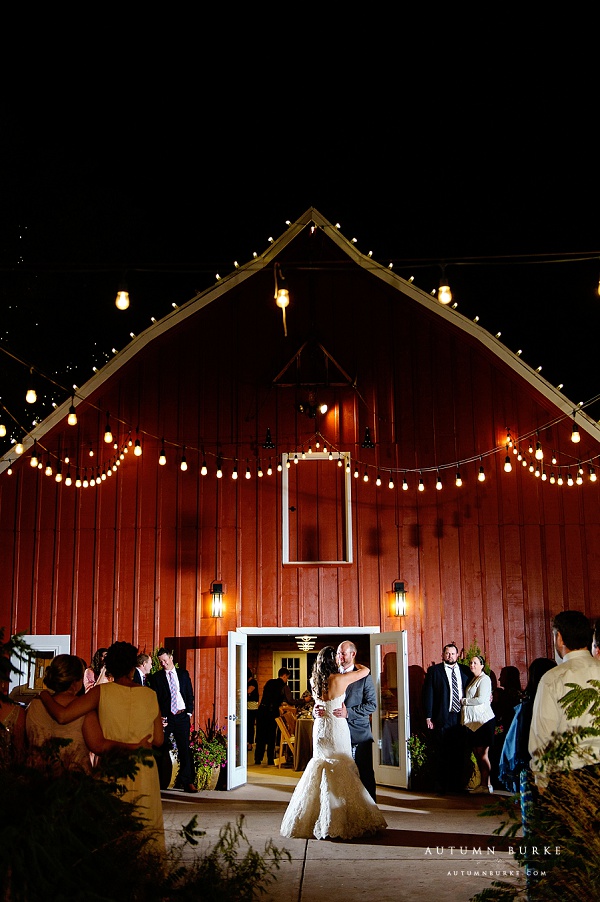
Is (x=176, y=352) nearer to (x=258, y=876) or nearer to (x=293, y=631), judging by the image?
(x=293, y=631)

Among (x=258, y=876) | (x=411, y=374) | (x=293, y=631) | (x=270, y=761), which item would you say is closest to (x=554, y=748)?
(x=258, y=876)

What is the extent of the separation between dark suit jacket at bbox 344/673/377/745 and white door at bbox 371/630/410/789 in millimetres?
3716

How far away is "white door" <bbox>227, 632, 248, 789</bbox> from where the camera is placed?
1195 cm

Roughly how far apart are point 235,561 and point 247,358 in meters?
3.39

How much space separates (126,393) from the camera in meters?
14.5

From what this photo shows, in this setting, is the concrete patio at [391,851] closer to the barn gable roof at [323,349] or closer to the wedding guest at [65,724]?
the wedding guest at [65,724]

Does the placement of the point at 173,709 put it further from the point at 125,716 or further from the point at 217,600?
the point at 125,716

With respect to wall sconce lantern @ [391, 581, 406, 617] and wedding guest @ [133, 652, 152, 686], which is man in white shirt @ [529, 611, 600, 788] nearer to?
wedding guest @ [133, 652, 152, 686]

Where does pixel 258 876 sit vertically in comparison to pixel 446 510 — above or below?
below

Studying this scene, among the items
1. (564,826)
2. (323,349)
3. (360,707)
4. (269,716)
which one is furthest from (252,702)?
(564,826)

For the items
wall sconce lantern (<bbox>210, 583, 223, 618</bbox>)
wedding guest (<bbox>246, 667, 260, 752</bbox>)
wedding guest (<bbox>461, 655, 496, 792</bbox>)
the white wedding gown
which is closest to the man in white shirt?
the white wedding gown

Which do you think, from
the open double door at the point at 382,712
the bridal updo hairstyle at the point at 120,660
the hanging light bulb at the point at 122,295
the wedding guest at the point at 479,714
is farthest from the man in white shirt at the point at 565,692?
the open double door at the point at 382,712

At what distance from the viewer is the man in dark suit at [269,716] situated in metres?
14.9

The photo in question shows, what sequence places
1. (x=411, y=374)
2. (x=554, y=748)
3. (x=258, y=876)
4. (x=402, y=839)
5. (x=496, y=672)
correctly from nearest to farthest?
(x=258, y=876) → (x=554, y=748) → (x=402, y=839) → (x=496, y=672) → (x=411, y=374)
